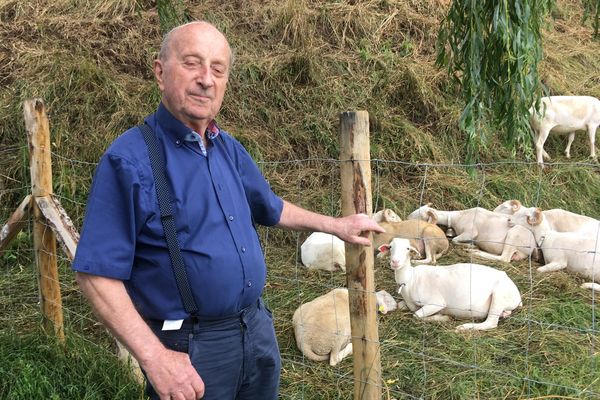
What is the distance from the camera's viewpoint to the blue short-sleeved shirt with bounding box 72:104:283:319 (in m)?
2.00

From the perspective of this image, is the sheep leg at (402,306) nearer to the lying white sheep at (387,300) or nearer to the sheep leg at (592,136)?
the lying white sheep at (387,300)

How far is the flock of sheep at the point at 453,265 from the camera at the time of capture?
182 inches

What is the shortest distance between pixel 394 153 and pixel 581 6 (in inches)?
291

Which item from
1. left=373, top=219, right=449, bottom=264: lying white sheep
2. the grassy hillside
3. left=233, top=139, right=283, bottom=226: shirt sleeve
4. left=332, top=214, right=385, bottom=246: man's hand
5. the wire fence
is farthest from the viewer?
left=373, top=219, right=449, bottom=264: lying white sheep

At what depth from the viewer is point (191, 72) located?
2.23 m

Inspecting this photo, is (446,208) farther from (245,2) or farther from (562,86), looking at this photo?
(245,2)

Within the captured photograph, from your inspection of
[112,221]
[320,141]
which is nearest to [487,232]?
[320,141]

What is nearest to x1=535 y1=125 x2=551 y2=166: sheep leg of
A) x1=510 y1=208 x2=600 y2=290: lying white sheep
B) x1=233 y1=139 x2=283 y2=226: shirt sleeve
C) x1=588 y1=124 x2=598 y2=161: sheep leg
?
x1=588 y1=124 x2=598 y2=161: sheep leg

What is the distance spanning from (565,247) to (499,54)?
258 cm

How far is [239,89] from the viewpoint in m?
8.58

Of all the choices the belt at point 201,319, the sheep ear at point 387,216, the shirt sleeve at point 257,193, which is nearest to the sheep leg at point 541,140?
the sheep ear at point 387,216

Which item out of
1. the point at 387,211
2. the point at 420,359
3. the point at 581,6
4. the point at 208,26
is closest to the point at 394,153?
the point at 387,211

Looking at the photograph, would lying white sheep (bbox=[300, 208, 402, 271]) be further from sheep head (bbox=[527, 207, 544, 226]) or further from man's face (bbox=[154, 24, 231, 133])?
man's face (bbox=[154, 24, 231, 133])

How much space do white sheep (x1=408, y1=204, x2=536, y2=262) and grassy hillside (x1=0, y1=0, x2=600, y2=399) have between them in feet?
0.70
